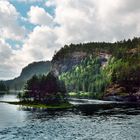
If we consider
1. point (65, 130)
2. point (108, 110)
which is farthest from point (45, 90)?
point (65, 130)

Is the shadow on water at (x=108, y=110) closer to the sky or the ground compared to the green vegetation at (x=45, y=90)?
closer to the ground

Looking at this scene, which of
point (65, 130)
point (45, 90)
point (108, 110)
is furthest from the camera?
point (45, 90)

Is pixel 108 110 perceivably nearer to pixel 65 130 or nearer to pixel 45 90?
pixel 45 90

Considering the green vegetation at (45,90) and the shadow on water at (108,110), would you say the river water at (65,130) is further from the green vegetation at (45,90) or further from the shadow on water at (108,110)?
the green vegetation at (45,90)

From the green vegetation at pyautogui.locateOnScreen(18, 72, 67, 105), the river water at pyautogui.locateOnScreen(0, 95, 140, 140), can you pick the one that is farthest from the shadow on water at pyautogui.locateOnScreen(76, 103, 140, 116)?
the river water at pyautogui.locateOnScreen(0, 95, 140, 140)

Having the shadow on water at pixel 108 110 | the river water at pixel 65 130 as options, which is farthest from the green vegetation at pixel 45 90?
the river water at pixel 65 130

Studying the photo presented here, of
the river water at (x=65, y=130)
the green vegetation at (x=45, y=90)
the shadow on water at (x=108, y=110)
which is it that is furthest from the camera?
the green vegetation at (x=45, y=90)

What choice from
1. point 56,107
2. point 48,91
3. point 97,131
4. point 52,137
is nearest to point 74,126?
point 97,131

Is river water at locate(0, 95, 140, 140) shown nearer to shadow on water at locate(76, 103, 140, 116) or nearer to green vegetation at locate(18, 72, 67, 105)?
shadow on water at locate(76, 103, 140, 116)

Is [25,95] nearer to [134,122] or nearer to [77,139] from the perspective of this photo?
[134,122]

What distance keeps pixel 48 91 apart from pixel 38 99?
367 inches

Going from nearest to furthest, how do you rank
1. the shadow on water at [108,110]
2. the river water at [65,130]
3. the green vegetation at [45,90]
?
the river water at [65,130] < the shadow on water at [108,110] < the green vegetation at [45,90]

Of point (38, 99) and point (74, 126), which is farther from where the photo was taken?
point (38, 99)

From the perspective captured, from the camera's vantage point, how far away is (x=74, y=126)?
101438 millimetres
